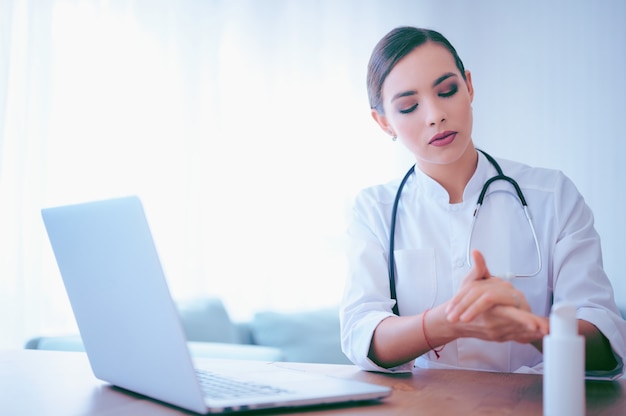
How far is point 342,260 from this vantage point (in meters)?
3.60

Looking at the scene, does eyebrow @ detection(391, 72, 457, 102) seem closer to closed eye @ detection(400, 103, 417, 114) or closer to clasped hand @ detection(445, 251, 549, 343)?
closed eye @ detection(400, 103, 417, 114)

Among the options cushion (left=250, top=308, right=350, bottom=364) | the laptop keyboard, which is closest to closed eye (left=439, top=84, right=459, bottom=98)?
the laptop keyboard

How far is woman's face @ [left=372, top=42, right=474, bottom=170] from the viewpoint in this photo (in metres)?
1.48

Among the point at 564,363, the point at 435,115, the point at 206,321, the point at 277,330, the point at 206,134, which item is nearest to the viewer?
the point at 564,363

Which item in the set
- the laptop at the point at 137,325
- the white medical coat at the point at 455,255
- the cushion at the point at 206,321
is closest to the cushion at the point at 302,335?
the cushion at the point at 206,321

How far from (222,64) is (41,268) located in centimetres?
136

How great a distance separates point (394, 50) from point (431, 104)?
161 millimetres

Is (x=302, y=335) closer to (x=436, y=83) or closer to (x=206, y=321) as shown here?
(x=206, y=321)

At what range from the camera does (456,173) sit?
1.60 metres

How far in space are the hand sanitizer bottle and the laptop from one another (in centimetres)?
25

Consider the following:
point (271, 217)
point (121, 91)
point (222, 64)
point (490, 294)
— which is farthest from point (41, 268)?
point (490, 294)

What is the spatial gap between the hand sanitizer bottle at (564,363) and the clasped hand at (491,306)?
6.6 inches

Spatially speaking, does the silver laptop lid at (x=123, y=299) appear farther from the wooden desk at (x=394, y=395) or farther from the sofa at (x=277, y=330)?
the sofa at (x=277, y=330)

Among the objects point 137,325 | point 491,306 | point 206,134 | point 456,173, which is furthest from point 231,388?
point 206,134
